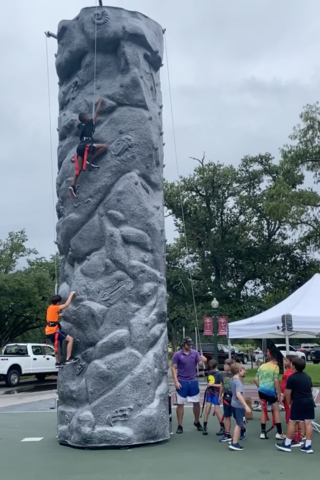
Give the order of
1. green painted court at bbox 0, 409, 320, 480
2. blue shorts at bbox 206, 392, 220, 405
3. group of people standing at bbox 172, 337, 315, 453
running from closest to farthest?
green painted court at bbox 0, 409, 320, 480 < group of people standing at bbox 172, 337, 315, 453 < blue shorts at bbox 206, 392, 220, 405

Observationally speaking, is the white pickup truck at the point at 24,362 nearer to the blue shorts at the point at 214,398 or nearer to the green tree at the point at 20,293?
the green tree at the point at 20,293

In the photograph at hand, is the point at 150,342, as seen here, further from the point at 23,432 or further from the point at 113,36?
the point at 113,36

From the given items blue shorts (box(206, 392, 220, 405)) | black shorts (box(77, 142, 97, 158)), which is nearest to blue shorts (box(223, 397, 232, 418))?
blue shorts (box(206, 392, 220, 405))

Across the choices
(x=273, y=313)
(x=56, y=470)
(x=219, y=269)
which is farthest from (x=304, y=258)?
(x=56, y=470)

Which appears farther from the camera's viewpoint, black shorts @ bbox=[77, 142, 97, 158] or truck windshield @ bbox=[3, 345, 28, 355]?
truck windshield @ bbox=[3, 345, 28, 355]

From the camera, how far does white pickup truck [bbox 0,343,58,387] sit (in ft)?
76.2

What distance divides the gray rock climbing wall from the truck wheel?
1421 cm

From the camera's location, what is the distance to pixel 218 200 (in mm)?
33875

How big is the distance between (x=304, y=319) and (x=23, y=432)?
6.12 meters

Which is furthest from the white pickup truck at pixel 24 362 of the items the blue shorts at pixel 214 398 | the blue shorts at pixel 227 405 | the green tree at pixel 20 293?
the blue shorts at pixel 227 405

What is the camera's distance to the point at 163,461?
27.5 ft

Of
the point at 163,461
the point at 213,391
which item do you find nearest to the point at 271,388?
the point at 213,391

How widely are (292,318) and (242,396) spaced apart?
7.26 feet

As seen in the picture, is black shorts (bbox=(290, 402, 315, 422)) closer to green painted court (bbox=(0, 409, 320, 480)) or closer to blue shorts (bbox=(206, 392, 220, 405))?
green painted court (bbox=(0, 409, 320, 480))
